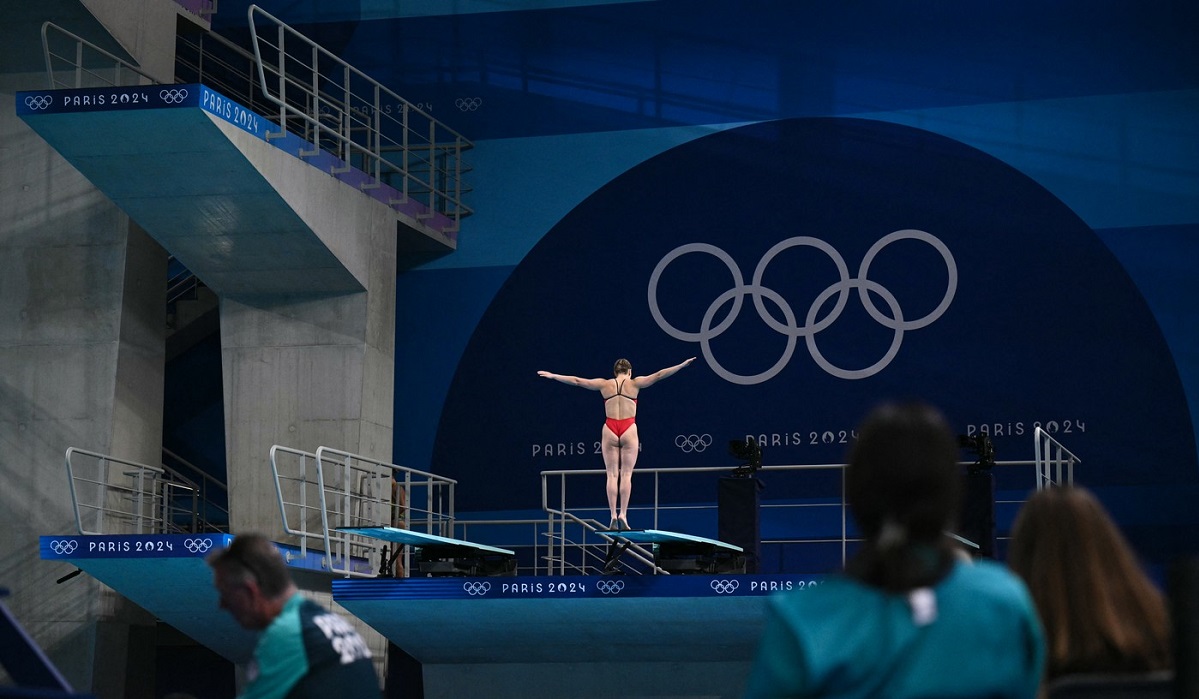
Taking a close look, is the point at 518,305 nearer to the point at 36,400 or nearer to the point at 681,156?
the point at 681,156

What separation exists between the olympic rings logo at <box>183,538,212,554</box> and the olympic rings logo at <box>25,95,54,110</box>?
3993 mm

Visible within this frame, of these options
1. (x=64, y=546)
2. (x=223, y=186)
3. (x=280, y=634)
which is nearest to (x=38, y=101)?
(x=223, y=186)

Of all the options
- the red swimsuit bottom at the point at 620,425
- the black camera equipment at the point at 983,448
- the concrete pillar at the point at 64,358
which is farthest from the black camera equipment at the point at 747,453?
the concrete pillar at the point at 64,358

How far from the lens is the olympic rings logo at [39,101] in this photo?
13531 millimetres

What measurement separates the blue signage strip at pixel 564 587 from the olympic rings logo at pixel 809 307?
357 cm

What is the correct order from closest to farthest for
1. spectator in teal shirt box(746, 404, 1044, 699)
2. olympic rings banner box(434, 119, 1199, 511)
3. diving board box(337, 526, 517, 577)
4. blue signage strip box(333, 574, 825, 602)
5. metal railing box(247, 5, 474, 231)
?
spectator in teal shirt box(746, 404, 1044, 699)
blue signage strip box(333, 574, 825, 602)
diving board box(337, 526, 517, 577)
olympic rings banner box(434, 119, 1199, 511)
metal railing box(247, 5, 474, 231)

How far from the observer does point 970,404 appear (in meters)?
16.0

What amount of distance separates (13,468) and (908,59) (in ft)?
33.9

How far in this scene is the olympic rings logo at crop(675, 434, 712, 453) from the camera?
16.7 metres

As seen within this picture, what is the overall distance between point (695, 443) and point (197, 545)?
18.6ft

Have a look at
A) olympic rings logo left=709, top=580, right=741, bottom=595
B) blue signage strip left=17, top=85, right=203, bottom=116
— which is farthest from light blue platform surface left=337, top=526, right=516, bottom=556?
blue signage strip left=17, top=85, right=203, bottom=116

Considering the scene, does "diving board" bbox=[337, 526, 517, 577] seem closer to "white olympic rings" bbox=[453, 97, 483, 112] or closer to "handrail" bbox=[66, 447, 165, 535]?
"handrail" bbox=[66, 447, 165, 535]

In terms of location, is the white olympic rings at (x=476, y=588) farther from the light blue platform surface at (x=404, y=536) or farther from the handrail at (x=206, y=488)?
the handrail at (x=206, y=488)

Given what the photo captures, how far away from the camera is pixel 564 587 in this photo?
1362 cm
